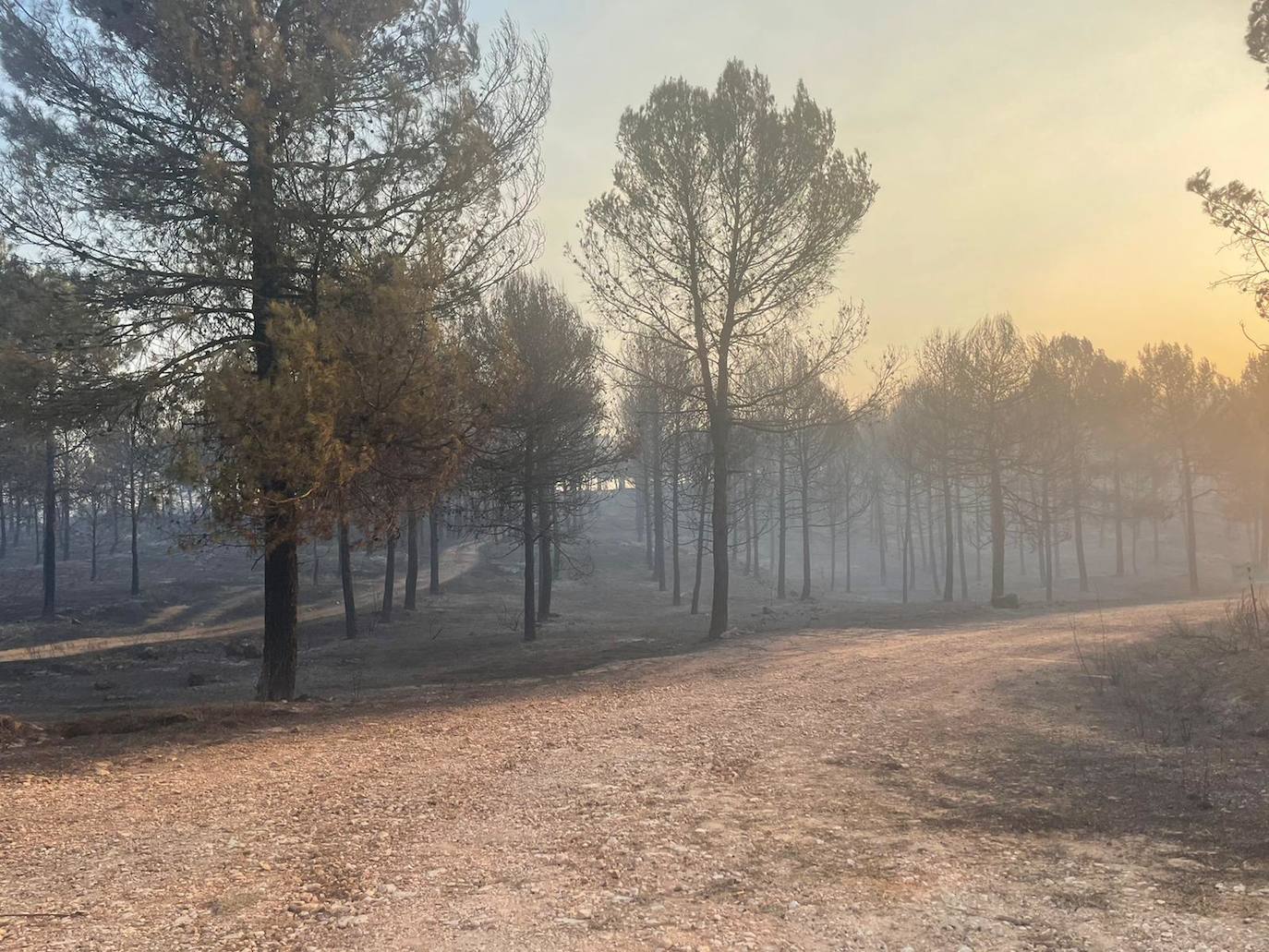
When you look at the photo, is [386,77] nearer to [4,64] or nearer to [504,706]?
[4,64]

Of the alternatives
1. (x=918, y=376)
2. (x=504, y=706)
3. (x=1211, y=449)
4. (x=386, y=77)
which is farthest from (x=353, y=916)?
(x=1211, y=449)

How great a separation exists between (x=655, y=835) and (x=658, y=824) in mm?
221

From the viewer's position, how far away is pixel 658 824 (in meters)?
5.30

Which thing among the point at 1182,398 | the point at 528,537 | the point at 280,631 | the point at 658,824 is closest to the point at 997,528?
the point at 1182,398

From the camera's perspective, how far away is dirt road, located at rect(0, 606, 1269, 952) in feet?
12.3

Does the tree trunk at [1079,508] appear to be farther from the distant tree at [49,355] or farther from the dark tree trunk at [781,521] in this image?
the distant tree at [49,355]

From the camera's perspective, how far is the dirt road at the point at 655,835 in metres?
3.76

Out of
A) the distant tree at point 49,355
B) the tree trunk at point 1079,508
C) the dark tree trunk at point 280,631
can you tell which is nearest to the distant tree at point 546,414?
the dark tree trunk at point 280,631

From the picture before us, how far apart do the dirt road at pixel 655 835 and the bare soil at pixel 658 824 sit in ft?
0.08

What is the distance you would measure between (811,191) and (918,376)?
50.0ft

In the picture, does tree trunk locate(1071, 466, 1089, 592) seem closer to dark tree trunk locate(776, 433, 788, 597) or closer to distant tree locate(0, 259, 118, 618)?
dark tree trunk locate(776, 433, 788, 597)

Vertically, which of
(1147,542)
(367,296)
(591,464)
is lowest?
(1147,542)

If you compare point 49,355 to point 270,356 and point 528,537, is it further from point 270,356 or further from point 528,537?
point 528,537

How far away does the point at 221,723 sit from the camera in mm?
8977
